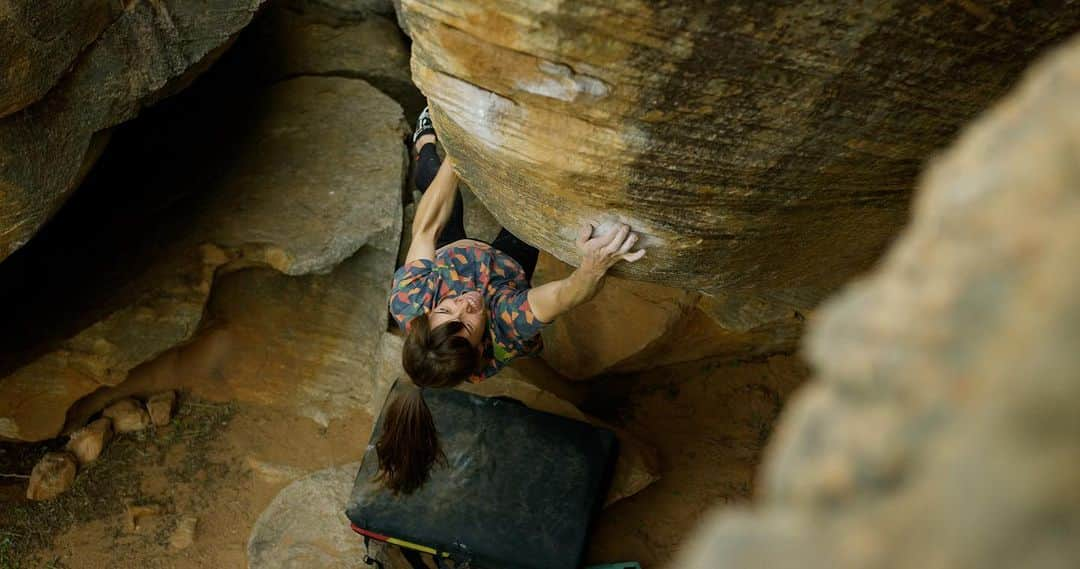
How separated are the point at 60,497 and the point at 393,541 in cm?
206

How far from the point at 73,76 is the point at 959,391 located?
3.16m

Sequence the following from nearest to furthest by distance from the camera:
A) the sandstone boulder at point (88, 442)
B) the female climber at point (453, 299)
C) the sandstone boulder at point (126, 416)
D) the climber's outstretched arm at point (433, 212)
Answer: the female climber at point (453, 299)
the climber's outstretched arm at point (433, 212)
the sandstone boulder at point (88, 442)
the sandstone boulder at point (126, 416)

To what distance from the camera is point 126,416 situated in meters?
4.89

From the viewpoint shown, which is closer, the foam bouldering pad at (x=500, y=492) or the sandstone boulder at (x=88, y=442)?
the foam bouldering pad at (x=500, y=492)

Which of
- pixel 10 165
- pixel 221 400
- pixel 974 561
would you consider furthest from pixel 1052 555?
pixel 221 400

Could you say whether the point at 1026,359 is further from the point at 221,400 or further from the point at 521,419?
the point at 221,400

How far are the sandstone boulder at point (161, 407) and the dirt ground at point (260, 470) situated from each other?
58 mm

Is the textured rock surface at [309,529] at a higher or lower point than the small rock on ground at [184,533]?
higher

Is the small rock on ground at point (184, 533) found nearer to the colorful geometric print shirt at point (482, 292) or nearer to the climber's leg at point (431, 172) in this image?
the colorful geometric print shirt at point (482, 292)

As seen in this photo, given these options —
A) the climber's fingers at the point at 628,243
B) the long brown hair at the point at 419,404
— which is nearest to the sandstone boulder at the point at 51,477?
the long brown hair at the point at 419,404

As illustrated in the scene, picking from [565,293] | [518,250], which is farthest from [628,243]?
[518,250]

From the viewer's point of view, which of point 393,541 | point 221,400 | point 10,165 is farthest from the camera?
point 221,400

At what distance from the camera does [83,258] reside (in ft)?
14.2

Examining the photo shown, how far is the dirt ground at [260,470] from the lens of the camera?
14.7ft
